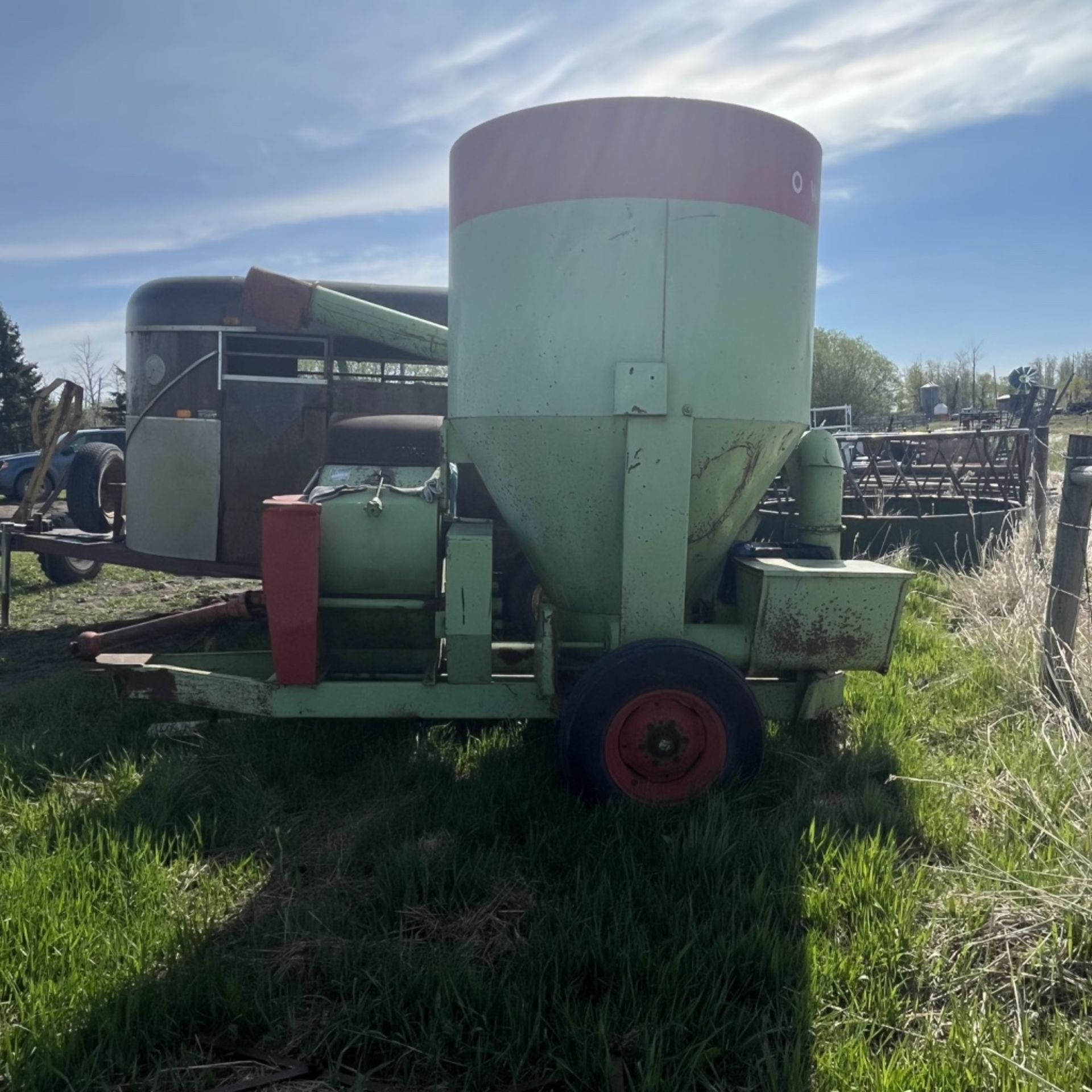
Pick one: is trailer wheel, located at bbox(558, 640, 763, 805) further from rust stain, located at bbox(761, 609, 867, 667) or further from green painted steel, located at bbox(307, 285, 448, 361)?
green painted steel, located at bbox(307, 285, 448, 361)

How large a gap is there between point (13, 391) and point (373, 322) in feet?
105

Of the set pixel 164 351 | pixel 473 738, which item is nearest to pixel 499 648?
pixel 473 738

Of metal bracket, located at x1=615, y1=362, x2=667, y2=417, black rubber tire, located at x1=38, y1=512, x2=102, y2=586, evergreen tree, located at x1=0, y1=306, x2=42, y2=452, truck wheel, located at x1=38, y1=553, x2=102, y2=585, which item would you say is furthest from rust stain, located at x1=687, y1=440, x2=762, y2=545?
evergreen tree, located at x1=0, y1=306, x2=42, y2=452

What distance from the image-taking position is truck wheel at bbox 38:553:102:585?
886 cm

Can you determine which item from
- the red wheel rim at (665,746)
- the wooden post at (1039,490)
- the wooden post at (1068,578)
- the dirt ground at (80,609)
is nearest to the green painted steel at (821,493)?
the wooden post at (1068,578)

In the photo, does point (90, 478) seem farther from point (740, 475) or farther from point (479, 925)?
point (479, 925)

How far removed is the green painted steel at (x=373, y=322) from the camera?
512 centimetres

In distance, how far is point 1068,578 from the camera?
13.9ft

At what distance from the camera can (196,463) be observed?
6.02 m

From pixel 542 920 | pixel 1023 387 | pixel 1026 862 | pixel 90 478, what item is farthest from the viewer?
pixel 1023 387

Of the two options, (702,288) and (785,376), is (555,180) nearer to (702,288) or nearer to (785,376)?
(702,288)

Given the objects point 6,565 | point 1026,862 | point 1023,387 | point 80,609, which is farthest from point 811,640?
point 1023,387

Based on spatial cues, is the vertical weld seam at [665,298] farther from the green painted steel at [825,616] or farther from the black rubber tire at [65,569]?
the black rubber tire at [65,569]

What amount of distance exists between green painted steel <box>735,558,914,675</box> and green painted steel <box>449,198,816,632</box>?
45 cm
